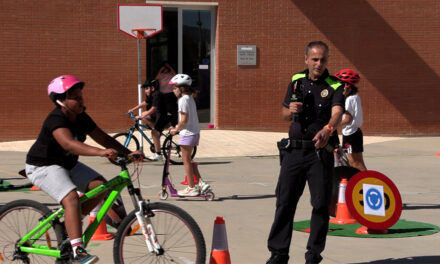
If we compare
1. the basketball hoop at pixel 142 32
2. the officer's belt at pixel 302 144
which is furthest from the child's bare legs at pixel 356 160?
the basketball hoop at pixel 142 32

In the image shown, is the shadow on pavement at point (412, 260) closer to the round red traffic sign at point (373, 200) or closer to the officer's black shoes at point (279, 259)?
the round red traffic sign at point (373, 200)

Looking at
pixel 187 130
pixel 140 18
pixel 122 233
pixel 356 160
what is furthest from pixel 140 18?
pixel 122 233

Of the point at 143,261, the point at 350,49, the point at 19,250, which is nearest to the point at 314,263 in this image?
the point at 143,261

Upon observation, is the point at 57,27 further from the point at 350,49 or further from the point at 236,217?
the point at 236,217

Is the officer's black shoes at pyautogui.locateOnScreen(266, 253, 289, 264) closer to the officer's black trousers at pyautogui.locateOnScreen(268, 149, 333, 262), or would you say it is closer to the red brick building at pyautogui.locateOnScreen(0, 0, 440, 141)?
the officer's black trousers at pyautogui.locateOnScreen(268, 149, 333, 262)

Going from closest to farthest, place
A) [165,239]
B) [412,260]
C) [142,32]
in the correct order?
[165,239], [412,260], [142,32]

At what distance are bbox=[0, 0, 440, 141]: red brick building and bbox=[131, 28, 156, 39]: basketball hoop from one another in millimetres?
2629

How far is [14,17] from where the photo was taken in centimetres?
1966

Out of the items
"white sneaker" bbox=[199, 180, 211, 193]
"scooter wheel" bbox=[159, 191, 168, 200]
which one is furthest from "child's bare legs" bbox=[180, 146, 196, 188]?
"scooter wheel" bbox=[159, 191, 168, 200]

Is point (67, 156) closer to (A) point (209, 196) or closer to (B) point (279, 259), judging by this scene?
(B) point (279, 259)

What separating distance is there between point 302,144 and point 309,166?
192 millimetres

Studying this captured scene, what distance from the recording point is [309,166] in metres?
6.24

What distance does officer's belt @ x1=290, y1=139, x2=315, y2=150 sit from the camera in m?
6.21

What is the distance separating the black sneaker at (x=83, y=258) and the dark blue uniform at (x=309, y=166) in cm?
156
